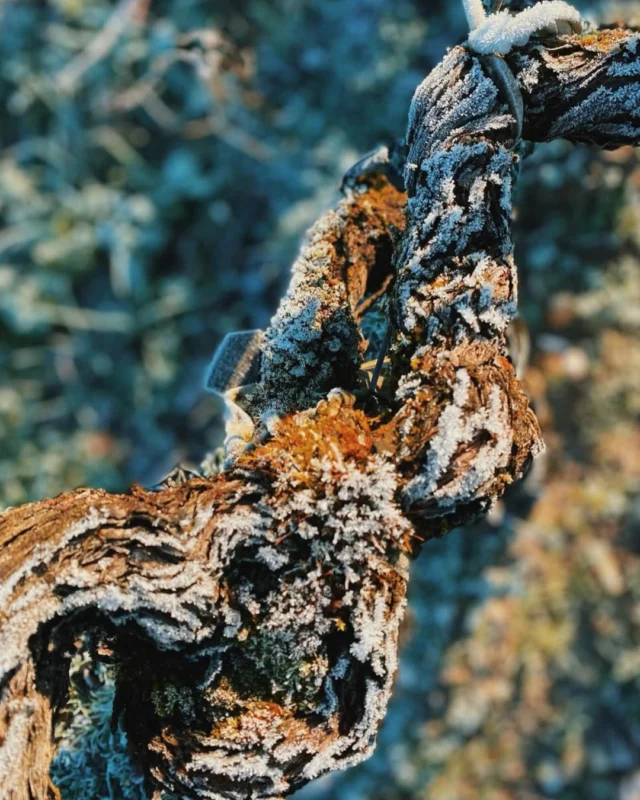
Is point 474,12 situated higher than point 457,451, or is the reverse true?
point 474,12

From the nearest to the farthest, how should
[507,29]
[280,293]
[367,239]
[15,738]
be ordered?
[15,738]
[507,29]
[367,239]
[280,293]

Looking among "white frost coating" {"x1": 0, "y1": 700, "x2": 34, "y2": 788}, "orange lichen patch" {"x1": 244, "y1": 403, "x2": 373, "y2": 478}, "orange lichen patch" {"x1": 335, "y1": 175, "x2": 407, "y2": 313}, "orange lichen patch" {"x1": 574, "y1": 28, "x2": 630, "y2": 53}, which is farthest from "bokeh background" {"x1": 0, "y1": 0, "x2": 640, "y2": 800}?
"white frost coating" {"x1": 0, "y1": 700, "x2": 34, "y2": 788}

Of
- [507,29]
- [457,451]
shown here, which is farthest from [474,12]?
[457,451]

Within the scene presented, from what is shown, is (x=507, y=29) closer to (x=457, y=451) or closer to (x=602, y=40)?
(x=602, y=40)

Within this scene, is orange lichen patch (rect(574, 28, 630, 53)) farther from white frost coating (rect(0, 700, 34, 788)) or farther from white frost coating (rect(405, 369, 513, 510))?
white frost coating (rect(0, 700, 34, 788))

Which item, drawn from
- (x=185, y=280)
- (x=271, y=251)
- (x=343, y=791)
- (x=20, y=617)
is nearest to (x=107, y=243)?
(x=185, y=280)

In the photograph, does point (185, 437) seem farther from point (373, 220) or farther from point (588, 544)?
point (373, 220)
